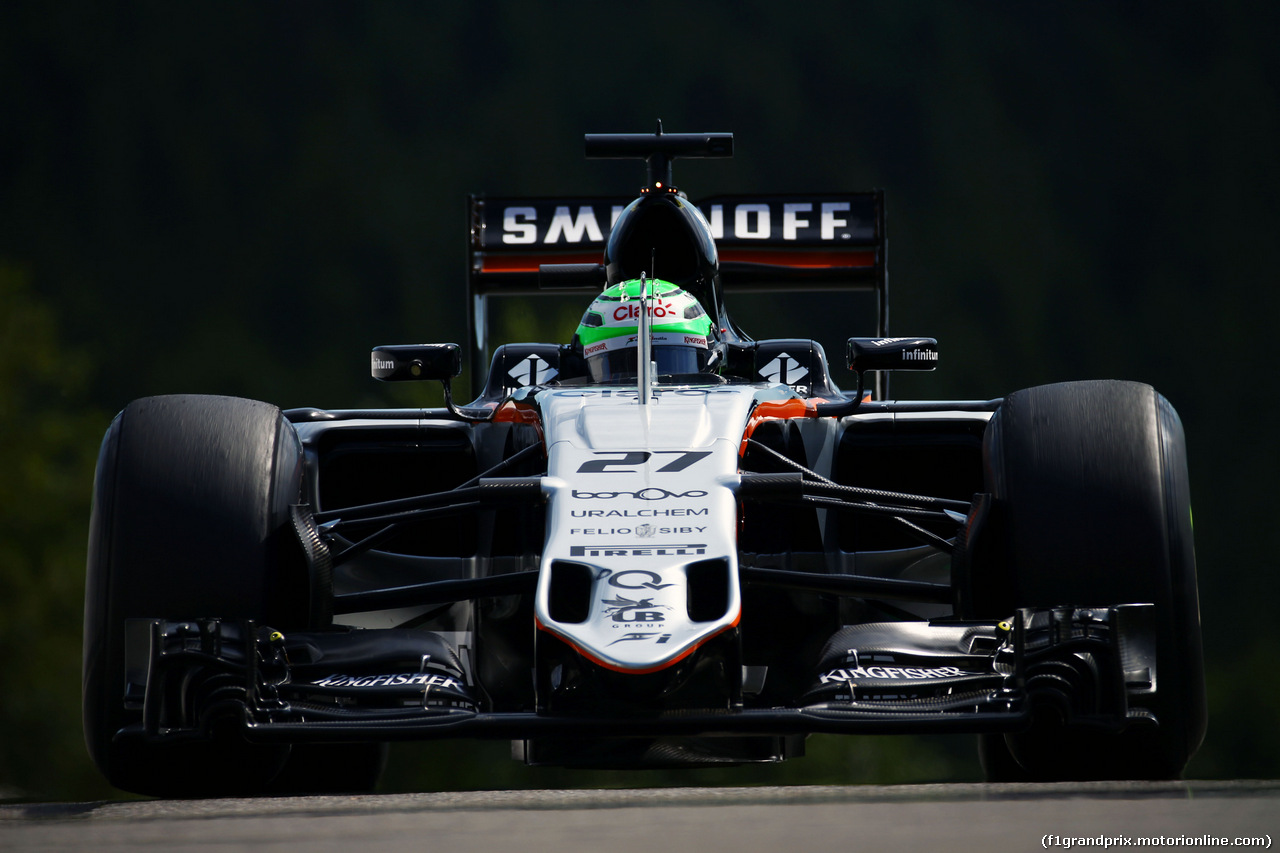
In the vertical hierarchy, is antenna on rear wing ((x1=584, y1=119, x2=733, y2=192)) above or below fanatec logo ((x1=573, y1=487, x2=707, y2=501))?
above

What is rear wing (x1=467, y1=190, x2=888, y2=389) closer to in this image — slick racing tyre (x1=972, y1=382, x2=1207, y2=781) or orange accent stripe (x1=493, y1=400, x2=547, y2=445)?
orange accent stripe (x1=493, y1=400, x2=547, y2=445)

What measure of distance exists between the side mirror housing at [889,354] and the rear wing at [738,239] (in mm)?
2972

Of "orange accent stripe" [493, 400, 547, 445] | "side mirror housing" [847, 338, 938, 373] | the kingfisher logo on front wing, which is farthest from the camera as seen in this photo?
"orange accent stripe" [493, 400, 547, 445]

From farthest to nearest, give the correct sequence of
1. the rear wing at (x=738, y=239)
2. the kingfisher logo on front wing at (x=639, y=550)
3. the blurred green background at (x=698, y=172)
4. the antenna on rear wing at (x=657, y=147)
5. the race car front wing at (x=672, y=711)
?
the blurred green background at (x=698, y=172), the rear wing at (x=738, y=239), the antenna on rear wing at (x=657, y=147), the kingfisher logo on front wing at (x=639, y=550), the race car front wing at (x=672, y=711)

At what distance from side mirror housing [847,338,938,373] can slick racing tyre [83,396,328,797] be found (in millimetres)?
1439

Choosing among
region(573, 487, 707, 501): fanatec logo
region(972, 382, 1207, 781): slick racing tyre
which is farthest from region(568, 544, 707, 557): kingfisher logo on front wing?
region(972, 382, 1207, 781): slick racing tyre

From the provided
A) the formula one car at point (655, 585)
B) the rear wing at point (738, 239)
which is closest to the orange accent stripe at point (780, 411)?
the formula one car at point (655, 585)

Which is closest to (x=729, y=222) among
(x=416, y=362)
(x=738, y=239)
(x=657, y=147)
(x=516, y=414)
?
(x=738, y=239)

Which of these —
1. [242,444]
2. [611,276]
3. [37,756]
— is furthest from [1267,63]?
[242,444]

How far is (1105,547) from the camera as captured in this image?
9.66ft

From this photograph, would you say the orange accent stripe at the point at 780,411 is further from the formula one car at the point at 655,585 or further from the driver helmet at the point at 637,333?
the driver helmet at the point at 637,333

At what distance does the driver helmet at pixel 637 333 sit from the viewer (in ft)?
14.4

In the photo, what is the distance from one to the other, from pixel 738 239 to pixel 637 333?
252 cm

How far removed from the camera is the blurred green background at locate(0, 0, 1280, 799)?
27031 mm
